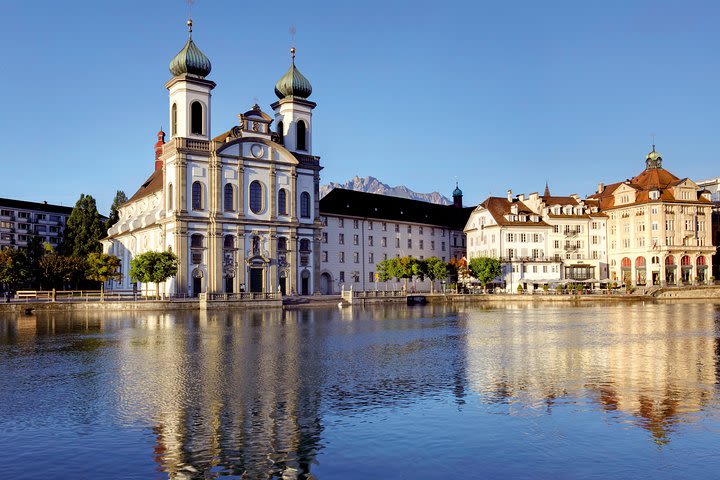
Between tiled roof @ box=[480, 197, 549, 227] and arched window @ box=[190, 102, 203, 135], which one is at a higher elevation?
arched window @ box=[190, 102, 203, 135]

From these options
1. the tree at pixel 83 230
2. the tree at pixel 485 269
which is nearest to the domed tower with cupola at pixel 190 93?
the tree at pixel 83 230

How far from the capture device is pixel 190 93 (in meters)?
84.4

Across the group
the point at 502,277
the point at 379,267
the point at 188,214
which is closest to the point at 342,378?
the point at 188,214

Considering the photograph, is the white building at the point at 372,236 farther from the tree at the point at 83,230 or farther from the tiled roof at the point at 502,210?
the tree at the point at 83,230

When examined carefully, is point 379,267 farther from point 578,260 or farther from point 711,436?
point 711,436

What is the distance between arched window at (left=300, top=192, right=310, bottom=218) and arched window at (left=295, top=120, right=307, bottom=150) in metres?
6.90

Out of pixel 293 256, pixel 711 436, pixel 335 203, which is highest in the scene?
pixel 335 203

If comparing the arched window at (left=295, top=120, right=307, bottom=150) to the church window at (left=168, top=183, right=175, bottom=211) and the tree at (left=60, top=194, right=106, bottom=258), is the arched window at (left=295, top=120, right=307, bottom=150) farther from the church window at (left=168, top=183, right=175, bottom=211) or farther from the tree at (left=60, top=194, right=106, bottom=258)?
the tree at (left=60, top=194, right=106, bottom=258)

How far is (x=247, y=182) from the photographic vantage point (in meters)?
86.5

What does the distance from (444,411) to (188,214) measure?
67174 mm

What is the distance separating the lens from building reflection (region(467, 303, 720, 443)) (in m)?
19.2

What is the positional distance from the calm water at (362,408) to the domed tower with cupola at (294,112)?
5939cm

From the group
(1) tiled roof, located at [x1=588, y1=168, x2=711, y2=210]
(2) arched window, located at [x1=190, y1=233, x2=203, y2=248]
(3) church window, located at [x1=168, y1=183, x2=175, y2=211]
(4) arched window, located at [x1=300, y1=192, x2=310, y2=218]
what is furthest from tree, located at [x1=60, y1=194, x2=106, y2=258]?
(1) tiled roof, located at [x1=588, y1=168, x2=711, y2=210]

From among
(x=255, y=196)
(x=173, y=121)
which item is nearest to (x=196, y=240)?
(x=255, y=196)
